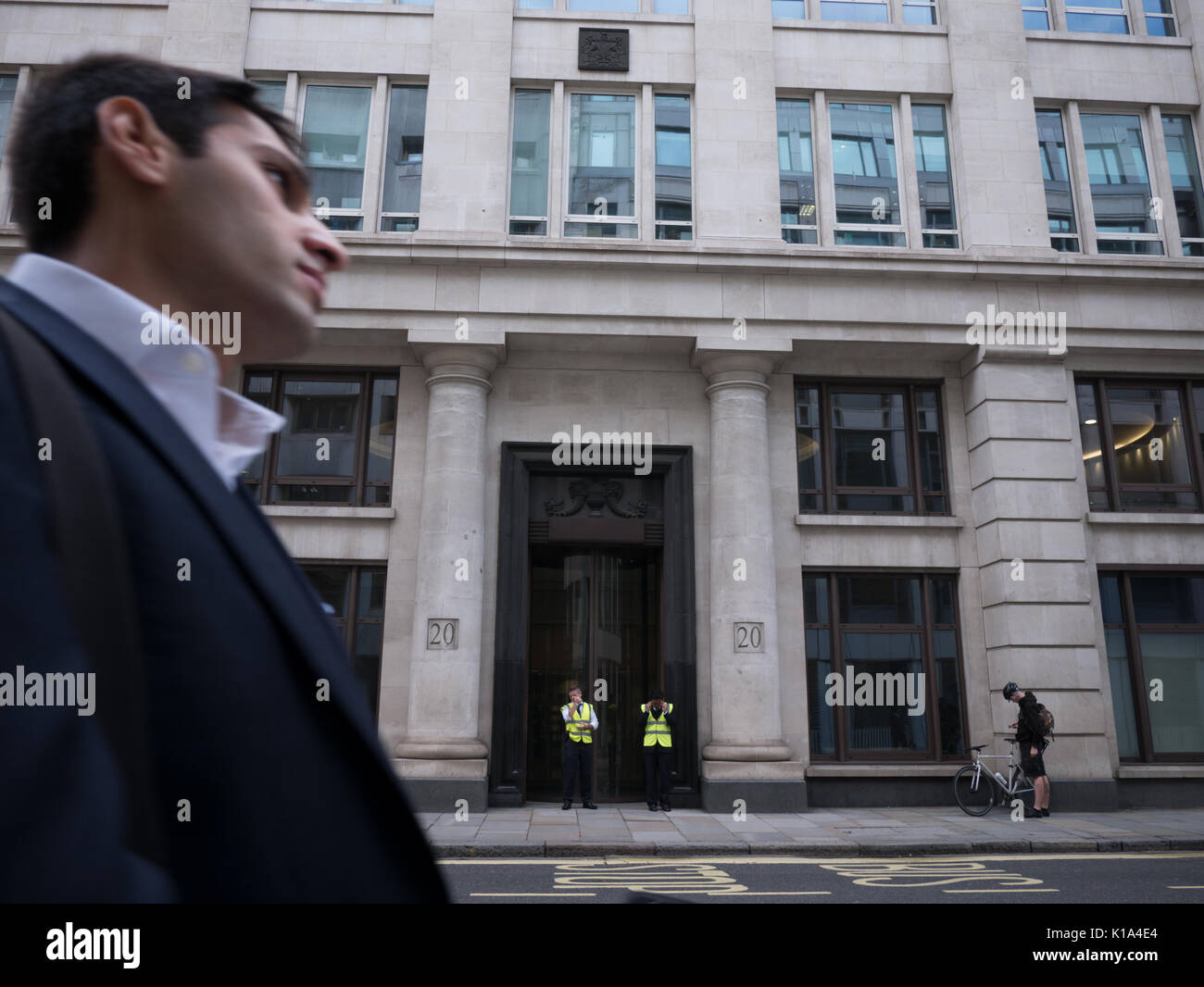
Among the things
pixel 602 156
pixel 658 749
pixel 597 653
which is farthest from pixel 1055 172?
pixel 658 749

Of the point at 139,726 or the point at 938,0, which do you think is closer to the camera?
the point at 139,726

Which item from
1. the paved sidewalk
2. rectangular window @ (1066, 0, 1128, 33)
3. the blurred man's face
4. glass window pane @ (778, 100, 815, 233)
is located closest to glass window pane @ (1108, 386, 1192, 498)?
the paved sidewalk

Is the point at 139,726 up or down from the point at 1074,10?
down

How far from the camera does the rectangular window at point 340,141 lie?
16.0 metres

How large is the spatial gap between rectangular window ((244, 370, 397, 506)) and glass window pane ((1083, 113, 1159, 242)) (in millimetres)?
14850

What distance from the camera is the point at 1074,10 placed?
57.2 ft

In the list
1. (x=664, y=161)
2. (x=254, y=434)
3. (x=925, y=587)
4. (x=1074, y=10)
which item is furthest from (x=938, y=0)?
(x=254, y=434)

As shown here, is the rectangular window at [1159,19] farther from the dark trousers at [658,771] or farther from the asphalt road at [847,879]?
the dark trousers at [658,771]

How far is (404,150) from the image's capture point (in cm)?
1631

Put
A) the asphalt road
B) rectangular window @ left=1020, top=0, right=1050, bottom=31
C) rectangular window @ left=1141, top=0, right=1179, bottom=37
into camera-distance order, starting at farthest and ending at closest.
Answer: rectangular window @ left=1141, top=0, right=1179, bottom=37
rectangular window @ left=1020, top=0, right=1050, bottom=31
the asphalt road

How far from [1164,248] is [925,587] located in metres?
8.58

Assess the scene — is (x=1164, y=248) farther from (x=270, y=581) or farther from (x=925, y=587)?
(x=270, y=581)

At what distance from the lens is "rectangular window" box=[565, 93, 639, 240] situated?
16109 mm

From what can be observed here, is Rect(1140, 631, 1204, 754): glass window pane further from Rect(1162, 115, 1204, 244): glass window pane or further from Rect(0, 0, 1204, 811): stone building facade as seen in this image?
Rect(1162, 115, 1204, 244): glass window pane
